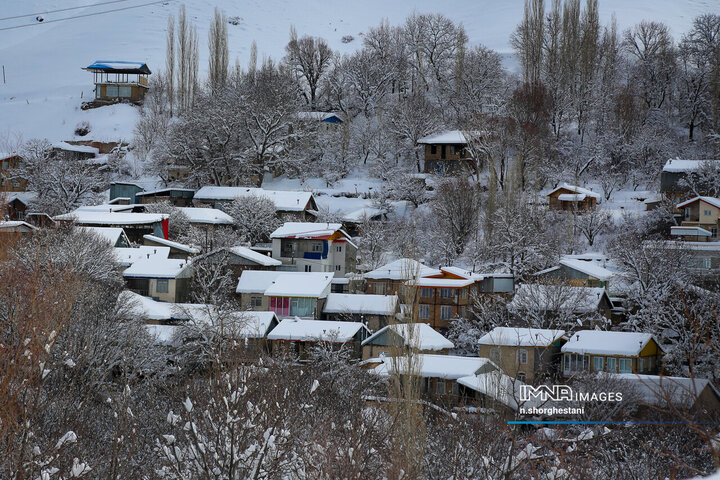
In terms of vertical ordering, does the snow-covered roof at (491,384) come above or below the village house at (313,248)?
below

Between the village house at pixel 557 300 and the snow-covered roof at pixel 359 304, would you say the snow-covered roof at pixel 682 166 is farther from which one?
the snow-covered roof at pixel 359 304

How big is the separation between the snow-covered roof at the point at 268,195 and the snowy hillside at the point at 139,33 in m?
17.1

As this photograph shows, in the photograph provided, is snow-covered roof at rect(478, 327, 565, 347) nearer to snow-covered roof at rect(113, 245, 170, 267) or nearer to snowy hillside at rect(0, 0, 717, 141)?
snow-covered roof at rect(113, 245, 170, 267)

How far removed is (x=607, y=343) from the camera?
83.0ft

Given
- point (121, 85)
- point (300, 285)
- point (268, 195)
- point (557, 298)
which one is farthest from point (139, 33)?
point (557, 298)

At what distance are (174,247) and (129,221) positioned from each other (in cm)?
299

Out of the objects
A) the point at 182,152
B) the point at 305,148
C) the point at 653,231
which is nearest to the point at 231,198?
the point at 182,152

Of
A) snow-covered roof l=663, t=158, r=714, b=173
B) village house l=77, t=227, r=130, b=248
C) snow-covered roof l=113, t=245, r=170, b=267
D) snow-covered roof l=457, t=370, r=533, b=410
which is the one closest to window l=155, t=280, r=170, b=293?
snow-covered roof l=113, t=245, r=170, b=267

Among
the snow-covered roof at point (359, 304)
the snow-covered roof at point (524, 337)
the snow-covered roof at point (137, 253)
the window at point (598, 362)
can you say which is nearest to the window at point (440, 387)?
the snow-covered roof at point (524, 337)

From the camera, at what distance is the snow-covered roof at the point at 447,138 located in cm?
5006

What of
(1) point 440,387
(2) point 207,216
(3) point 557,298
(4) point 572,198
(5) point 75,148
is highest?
(5) point 75,148

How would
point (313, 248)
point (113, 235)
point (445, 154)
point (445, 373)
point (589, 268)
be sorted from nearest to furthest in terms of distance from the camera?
point (445, 373) < point (589, 268) < point (113, 235) < point (313, 248) < point (445, 154)

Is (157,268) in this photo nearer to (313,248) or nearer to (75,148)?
(313,248)

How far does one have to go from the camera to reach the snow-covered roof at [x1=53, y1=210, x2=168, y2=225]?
37625mm
